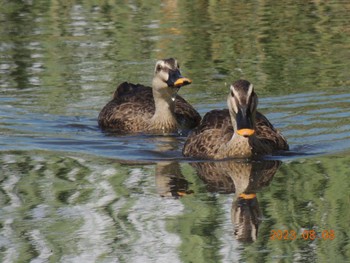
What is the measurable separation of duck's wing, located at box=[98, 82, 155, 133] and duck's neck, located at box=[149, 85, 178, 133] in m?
0.27

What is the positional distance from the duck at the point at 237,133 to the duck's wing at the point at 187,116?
5.84 ft

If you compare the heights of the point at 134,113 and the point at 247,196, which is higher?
the point at 247,196

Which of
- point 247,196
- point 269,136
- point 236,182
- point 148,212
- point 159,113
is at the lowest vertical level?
point 159,113

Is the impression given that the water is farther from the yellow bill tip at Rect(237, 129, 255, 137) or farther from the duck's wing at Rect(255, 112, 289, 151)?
the yellow bill tip at Rect(237, 129, 255, 137)

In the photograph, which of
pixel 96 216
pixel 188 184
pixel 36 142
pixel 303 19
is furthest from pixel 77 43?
pixel 96 216

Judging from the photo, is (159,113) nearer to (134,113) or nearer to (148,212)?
(134,113)

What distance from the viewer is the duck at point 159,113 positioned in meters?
15.2

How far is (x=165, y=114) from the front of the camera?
50.4 feet

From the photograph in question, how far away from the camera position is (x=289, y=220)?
958 centimetres

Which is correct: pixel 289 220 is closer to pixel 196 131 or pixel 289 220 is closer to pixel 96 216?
pixel 96 216

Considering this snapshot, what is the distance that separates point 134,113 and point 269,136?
3.04 metres

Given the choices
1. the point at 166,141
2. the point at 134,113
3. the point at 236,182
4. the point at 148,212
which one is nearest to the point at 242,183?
the point at 236,182

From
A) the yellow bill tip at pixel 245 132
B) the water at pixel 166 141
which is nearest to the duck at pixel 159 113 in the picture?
the water at pixel 166 141

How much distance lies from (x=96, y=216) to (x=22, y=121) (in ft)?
18.9
